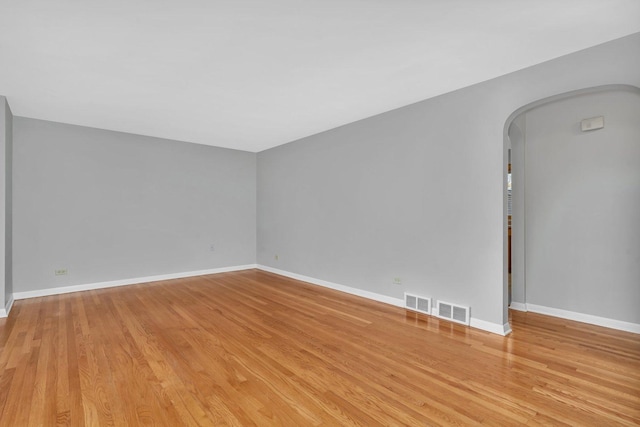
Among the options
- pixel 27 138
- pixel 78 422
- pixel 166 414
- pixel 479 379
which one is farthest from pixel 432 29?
pixel 27 138

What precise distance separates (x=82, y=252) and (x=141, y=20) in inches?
162

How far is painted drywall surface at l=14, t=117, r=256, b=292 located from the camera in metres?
4.43

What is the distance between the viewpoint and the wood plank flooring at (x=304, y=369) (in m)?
1.84

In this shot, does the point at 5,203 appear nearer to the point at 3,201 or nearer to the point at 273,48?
the point at 3,201

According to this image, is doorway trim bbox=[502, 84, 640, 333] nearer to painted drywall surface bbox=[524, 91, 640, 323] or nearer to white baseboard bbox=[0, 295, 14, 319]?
painted drywall surface bbox=[524, 91, 640, 323]

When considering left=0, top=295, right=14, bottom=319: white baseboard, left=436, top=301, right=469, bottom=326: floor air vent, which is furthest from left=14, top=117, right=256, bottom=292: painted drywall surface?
left=436, top=301, right=469, bottom=326: floor air vent

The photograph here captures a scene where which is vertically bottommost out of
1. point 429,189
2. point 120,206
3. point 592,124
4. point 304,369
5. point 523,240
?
point 304,369

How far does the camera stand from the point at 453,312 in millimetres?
3387

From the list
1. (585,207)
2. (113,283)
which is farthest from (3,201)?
(585,207)

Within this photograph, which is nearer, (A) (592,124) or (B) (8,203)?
(A) (592,124)

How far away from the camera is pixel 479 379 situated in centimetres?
223

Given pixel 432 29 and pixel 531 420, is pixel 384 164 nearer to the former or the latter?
pixel 432 29

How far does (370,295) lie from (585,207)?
2683 millimetres

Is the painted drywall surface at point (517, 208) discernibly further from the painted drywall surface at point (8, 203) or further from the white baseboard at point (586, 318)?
the painted drywall surface at point (8, 203)
